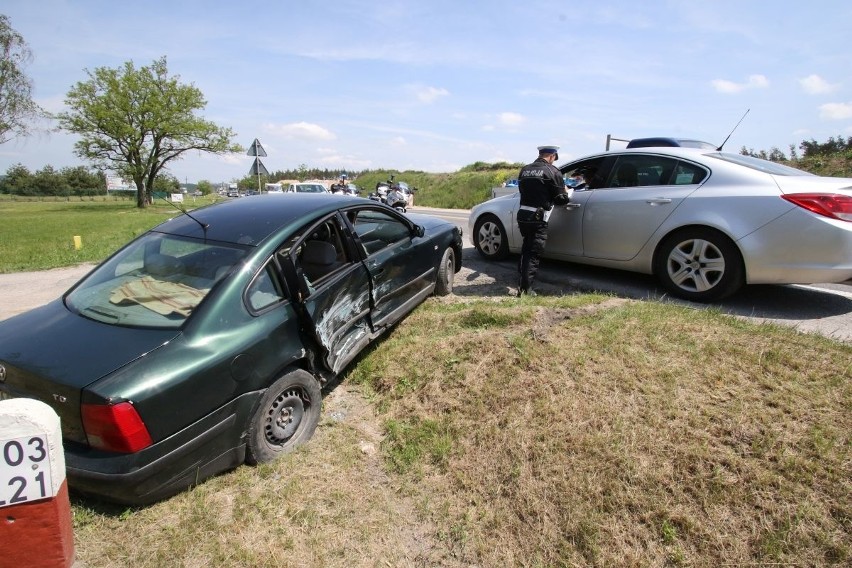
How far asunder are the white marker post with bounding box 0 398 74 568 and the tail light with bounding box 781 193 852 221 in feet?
16.9

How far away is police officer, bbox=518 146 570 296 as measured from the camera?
16.2ft

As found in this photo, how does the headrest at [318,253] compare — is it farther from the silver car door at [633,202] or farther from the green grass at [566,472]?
the silver car door at [633,202]

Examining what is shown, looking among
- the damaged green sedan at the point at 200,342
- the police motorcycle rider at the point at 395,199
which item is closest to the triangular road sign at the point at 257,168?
the police motorcycle rider at the point at 395,199

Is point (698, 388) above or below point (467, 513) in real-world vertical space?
above

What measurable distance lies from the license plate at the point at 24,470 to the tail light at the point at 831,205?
5186 millimetres

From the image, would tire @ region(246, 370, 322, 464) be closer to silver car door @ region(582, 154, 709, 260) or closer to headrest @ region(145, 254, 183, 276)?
headrest @ region(145, 254, 183, 276)

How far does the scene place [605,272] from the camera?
5902 mm

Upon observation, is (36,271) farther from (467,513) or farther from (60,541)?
(467,513)

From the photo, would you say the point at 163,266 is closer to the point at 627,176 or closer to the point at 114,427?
the point at 114,427

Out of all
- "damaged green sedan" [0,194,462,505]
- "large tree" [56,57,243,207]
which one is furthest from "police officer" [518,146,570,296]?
"large tree" [56,57,243,207]

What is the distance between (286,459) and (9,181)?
297 feet

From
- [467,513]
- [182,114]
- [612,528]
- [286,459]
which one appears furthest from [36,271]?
[182,114]

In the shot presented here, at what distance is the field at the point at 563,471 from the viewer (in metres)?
2.09

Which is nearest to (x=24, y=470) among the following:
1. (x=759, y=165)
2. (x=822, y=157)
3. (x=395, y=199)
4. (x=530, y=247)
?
(x=530, y=247)
